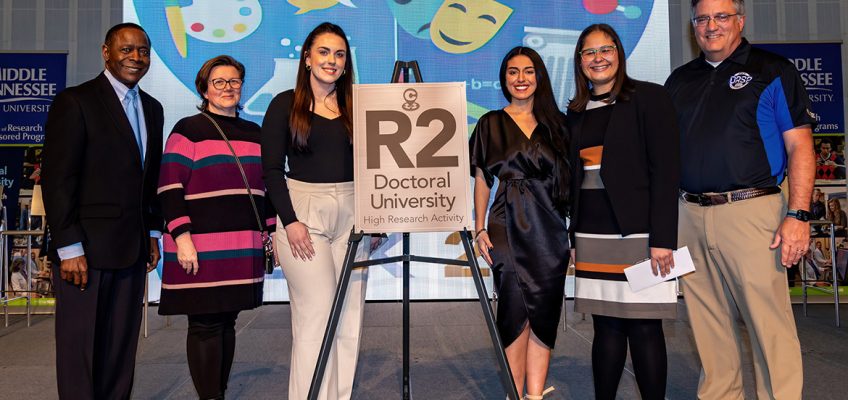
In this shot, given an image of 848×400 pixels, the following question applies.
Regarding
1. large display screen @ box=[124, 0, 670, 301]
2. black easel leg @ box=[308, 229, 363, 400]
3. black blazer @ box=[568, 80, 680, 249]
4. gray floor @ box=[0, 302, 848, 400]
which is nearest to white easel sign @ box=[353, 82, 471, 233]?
black easel leg @ box=[308, 229, 363, 400]

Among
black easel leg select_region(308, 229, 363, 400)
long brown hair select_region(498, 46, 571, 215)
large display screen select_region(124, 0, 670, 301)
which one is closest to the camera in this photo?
black easel leg select_region(308, 229, 363, 400)

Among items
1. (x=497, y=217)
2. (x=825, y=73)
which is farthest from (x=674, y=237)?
(x=825, y=73)

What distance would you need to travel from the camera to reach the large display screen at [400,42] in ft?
17.6

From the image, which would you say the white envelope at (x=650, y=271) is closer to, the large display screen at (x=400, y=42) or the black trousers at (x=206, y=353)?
the black trousers at (x=206, y=353)

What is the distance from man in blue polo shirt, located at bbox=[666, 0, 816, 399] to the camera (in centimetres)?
187

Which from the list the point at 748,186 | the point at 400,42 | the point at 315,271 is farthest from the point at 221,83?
the point at 400,42

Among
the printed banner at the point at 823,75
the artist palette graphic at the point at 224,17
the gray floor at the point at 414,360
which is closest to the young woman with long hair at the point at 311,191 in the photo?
the gray floor at the point at 414,360

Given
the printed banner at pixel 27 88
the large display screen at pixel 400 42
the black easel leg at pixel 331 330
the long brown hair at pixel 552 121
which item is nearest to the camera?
the black easel leg at pixel 331 330

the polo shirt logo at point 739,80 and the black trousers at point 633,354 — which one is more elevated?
the polo shirt logo at point 739,80

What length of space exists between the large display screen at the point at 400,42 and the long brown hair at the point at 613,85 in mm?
3417

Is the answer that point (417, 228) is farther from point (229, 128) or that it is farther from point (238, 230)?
point (229, 128)

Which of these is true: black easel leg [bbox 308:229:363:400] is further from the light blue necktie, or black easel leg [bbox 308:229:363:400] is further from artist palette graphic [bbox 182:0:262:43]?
artist palette graphic [bbox 182:0:262:43]

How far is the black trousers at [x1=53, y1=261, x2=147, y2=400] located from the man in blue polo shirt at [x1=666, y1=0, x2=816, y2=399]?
1.96 meters

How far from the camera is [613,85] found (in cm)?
194
